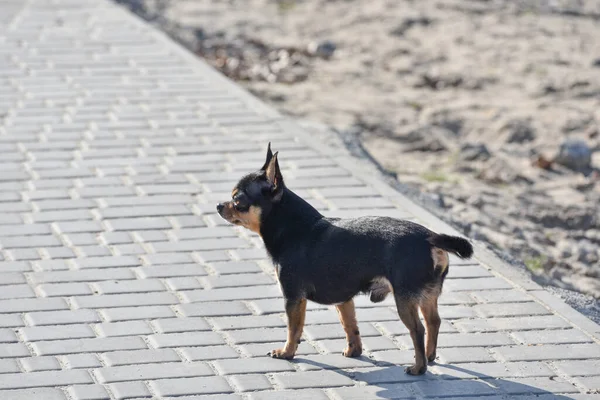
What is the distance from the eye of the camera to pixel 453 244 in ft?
18.2

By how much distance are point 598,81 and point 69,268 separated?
7.99 meters

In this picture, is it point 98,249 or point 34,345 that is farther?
point 98,249

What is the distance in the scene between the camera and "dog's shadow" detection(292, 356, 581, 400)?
562cm

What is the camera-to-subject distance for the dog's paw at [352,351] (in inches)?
239

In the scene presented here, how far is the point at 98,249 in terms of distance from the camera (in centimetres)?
761

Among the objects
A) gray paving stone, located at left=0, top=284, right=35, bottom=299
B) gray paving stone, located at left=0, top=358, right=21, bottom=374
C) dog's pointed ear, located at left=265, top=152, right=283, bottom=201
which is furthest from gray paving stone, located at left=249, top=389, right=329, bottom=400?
gray paving stone, located at left=0, top=284, right=35, bottom=299

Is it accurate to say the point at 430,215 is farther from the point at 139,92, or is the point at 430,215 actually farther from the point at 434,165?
the point at 139,92

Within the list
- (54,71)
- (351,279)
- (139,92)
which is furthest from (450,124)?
(351,279)

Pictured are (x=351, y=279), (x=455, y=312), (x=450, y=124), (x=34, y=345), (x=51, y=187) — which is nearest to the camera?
(x=351, y=279)

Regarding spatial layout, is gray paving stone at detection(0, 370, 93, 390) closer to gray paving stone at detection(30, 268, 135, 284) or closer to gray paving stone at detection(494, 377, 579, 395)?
gray paving stone at detection(30, 268, 135, 284)

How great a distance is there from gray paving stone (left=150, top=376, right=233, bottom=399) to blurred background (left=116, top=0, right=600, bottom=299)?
2880mm

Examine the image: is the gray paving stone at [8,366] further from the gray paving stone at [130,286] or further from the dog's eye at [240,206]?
the dog's eye at [240,206]

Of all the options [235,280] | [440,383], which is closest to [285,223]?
[440,383]

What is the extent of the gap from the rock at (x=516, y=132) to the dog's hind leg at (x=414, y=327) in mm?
6157
